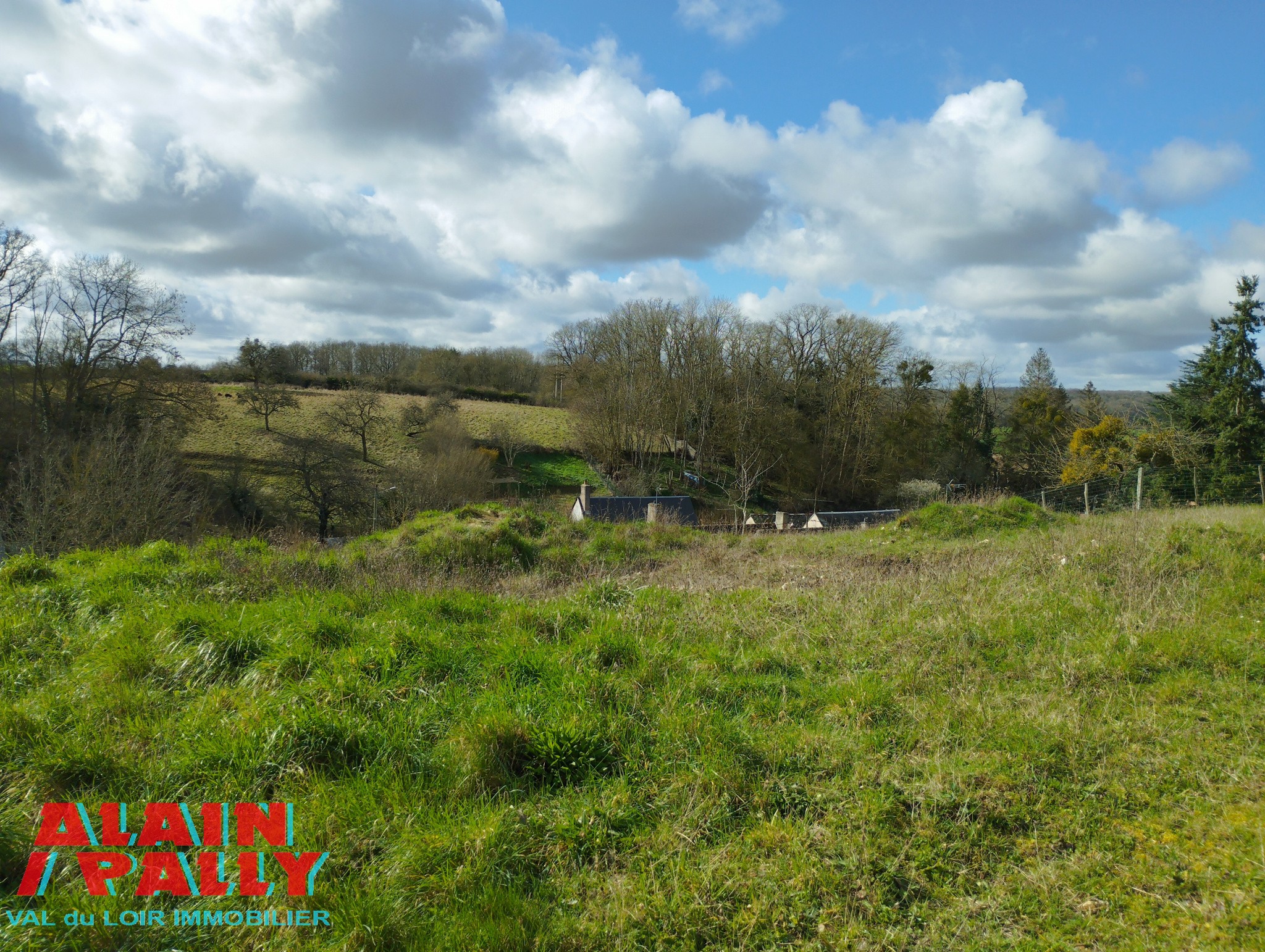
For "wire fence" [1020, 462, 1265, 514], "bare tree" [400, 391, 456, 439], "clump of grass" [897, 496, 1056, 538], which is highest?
"bare tree" [400, 391, 456, 439]

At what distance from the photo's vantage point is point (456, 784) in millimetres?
3373

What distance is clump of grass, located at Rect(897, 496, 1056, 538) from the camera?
13.3 metres

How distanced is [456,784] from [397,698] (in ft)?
3.27

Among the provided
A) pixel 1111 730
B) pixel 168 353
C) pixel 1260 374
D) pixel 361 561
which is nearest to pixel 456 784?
pixel 1111 730

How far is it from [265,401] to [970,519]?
4186 centimetres

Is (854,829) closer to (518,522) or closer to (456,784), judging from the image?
Answer: (456,784)

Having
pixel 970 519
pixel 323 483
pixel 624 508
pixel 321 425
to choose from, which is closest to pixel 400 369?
pixel 321 425

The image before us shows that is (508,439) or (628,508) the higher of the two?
(508,439)

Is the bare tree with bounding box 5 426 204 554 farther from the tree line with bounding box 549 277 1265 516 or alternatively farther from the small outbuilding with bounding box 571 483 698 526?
the tree line with bounding box 549 277 1265 516

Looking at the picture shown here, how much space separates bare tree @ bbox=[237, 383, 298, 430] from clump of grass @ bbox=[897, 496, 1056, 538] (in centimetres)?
3994

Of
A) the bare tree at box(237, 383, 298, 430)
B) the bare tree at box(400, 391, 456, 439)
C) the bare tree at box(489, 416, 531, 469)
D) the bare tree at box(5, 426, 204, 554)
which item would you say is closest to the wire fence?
the bare tree at box(5, 426, 204, 554)

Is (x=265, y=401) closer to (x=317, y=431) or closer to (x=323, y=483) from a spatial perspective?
(x=317, y=431)

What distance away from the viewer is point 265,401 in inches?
1641

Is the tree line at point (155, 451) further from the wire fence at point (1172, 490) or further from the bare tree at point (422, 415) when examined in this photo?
the wire fence at point (1172, 490)
